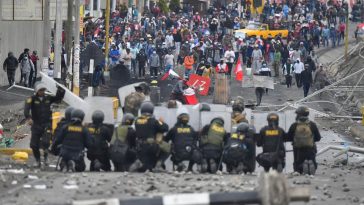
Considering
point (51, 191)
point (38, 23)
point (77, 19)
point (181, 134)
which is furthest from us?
point (38, 23)

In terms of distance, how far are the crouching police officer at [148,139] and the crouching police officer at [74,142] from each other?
0.89 m

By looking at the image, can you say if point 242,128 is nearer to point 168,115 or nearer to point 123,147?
point 168,115

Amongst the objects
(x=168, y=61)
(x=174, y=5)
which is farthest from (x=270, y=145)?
(x=174, y=5)

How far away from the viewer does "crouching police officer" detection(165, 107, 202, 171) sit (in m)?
24.3

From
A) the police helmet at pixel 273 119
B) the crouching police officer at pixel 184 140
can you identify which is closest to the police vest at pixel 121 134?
the crouching police officer at pixel 184 140

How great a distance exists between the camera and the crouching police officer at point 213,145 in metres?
24.4

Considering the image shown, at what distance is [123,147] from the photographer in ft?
78.5

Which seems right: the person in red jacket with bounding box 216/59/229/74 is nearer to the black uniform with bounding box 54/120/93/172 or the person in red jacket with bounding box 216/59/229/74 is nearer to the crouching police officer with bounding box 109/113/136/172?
the crouching police officer with bounding box 109/113/136/172

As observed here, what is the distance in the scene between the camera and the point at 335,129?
3831 cm

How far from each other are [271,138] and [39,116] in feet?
13.7

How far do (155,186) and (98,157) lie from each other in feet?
13.0

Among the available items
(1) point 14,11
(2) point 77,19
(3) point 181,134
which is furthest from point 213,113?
(1) point 14,11

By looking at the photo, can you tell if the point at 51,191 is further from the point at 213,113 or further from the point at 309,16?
the point at 309,16

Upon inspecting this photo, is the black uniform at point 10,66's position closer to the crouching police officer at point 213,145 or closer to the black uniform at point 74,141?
the crouching police officer at point 213,145
